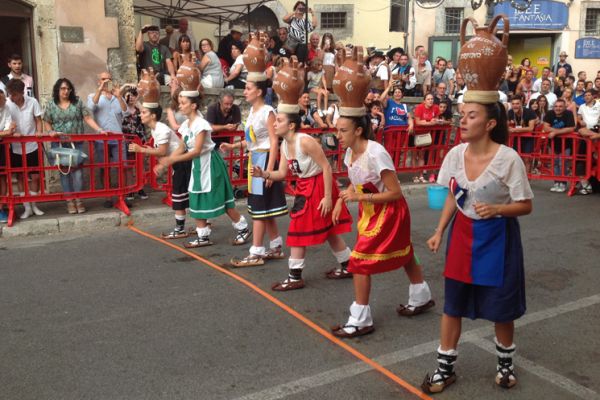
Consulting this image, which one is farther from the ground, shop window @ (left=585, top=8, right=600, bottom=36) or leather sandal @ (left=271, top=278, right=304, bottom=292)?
shop window @ (left=585, top=8, right=600, bottom=36)

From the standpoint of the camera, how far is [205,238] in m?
7.11

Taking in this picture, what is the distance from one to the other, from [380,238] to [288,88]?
185 cm

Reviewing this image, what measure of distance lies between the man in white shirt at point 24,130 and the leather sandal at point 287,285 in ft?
13.4

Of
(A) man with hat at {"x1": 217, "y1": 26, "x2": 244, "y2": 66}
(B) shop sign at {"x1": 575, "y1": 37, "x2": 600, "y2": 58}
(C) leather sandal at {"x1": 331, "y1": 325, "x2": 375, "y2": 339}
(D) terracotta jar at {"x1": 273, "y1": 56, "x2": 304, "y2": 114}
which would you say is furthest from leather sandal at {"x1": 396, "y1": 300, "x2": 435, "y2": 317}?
(B) shop sign at {"x1": 575, "y1": 37, "x2": 600, "y2": 58}

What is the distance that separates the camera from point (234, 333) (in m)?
4.66

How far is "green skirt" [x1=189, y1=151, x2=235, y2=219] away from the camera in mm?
6816

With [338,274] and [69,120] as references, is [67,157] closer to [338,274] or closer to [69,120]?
[69,120]

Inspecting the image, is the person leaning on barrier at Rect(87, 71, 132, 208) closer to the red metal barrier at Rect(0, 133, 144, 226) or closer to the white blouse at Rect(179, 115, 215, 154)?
the red metal barrier at Rect(0, 133, 144, 226)

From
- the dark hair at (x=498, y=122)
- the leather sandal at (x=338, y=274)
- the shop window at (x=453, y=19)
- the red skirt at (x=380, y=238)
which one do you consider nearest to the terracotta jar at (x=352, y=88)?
the red skirt at (x=380, y=238)

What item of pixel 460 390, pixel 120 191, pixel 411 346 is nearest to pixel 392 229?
pixel 411 346

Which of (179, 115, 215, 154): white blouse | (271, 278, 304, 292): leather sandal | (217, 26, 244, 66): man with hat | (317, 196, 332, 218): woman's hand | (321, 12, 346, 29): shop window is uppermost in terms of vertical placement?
(321, 12, 346, 29): shop window

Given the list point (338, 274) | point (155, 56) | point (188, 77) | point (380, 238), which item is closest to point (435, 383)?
point (380, 238)

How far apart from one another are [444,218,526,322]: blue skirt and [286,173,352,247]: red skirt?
6.32 feet

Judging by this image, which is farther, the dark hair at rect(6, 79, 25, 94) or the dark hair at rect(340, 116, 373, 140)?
the dark hair at rect(6, 79, 25, 94)
